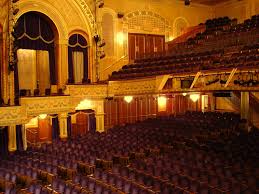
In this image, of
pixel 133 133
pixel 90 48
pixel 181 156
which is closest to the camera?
pixel 181 156

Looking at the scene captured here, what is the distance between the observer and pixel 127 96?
12.0 metres

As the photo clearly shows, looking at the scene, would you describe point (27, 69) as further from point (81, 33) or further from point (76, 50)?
point (81, 33)

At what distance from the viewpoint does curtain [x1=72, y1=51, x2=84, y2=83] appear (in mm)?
12875

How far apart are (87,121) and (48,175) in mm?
6036

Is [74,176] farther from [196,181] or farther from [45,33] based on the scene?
[45,33]

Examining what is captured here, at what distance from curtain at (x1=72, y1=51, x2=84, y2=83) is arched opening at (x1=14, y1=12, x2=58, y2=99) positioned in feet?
2.59

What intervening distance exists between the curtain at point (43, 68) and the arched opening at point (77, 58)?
0.96m

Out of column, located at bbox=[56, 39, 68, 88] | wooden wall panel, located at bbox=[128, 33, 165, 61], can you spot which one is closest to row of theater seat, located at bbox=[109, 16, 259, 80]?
wooden wall panel, located at bbox=[128, 33, 165, 61]

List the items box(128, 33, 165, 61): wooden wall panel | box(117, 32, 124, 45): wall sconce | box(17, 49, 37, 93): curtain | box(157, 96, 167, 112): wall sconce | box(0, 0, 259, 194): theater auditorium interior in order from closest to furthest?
box(0, 0, 259, 194): theater auditorium interior < box(17, 49, 37, 93): curtain < box(117, 32, 124, 45): wall sconce < box(128, 33, 165, 61): wooden wall panel < box(157, 96, 167, 112): wall sconce

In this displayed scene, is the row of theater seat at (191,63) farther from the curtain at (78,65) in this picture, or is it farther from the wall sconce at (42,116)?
the wall sconce at (42,116)

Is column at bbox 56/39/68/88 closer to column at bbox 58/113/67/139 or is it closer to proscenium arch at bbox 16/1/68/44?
proscenium arch at bbox 16/1/68/44

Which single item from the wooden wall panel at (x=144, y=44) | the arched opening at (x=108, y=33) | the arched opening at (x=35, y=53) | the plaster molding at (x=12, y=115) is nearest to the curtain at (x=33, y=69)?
the arched opening at (x=35, y=53)

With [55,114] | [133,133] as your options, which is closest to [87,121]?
[55,114]

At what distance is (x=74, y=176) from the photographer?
22.4ft
